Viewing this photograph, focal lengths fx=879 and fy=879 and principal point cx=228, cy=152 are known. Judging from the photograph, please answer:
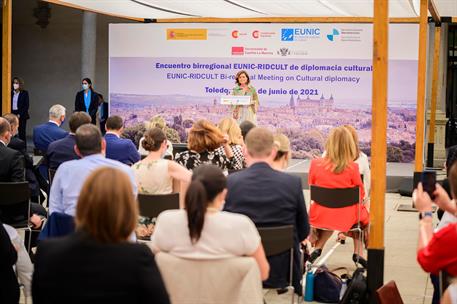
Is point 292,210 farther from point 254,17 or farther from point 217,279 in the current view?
point 254,17

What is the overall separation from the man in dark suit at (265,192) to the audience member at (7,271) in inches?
49.1

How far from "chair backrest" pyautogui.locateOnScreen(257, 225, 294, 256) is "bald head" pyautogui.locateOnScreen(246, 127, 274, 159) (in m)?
0.42

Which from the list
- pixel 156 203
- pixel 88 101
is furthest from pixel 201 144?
pixel 88 101

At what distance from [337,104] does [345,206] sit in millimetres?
9020

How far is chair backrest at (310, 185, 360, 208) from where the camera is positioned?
7180mm

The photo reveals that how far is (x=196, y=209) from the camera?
383cm

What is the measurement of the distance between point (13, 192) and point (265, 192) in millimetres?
2341

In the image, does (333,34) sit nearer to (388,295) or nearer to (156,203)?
(156,203)

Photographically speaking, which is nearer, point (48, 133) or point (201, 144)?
point (201, 144)

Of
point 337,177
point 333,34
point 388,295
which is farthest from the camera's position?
point 333,34

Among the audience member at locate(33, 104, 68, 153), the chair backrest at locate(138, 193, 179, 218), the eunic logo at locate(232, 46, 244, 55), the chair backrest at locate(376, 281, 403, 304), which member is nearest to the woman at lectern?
the eunic logo at locate(232, 46, 244, 55)

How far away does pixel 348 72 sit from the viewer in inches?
627

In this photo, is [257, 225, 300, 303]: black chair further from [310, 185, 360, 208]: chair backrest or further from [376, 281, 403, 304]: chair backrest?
[310, 185, 360, 208]: chair backrest

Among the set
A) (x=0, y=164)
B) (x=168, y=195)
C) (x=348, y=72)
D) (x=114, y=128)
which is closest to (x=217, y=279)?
(x=168, y=195)
